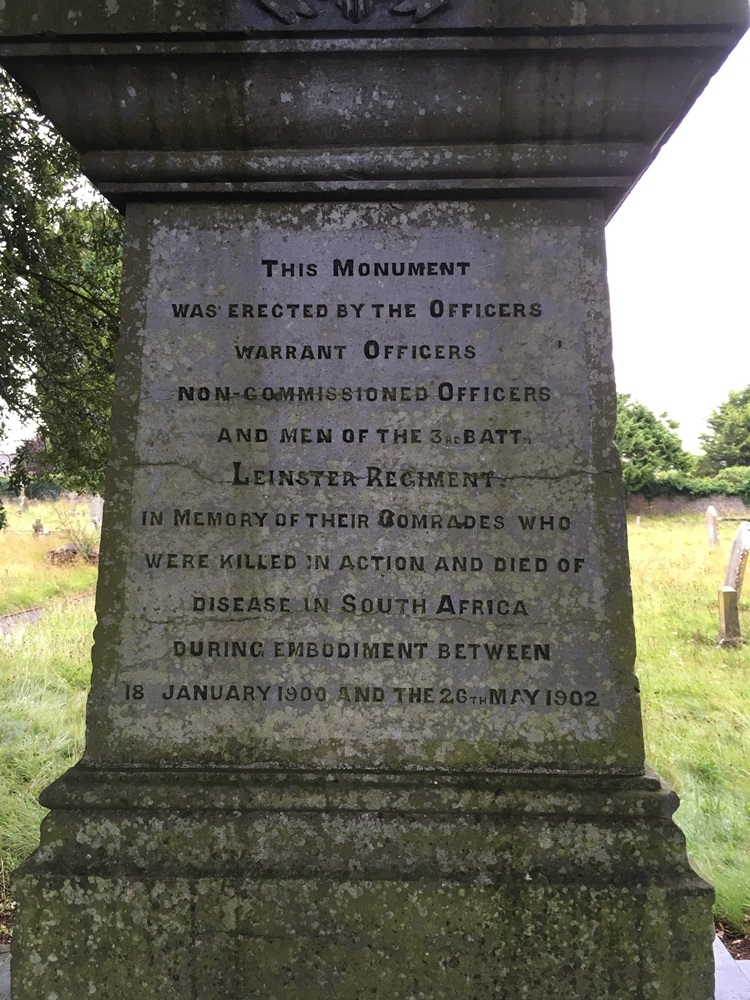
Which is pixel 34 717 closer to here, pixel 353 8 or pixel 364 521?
pixel 364 521

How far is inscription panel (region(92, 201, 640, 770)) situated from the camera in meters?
2.09

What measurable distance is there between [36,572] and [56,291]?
10807mm

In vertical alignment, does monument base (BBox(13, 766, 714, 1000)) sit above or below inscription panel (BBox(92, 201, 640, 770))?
below

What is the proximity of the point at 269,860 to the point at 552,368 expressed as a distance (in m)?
1.64

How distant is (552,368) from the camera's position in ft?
7.15

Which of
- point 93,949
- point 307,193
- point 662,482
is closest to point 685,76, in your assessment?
point 307,193

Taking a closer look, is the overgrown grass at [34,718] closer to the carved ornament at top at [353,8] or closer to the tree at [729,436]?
the carved ornament at top at [353,8]

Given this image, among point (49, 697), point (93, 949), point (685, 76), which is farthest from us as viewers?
point (49, 697)

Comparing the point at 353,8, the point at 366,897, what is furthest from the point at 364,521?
the point at 353,8

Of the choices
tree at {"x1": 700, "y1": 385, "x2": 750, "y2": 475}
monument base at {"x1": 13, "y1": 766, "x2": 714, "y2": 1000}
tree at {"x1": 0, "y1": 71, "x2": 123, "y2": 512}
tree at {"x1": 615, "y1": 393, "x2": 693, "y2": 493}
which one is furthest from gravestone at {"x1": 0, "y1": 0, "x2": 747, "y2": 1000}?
tree at {"x1": 700, "y1": 385, "x2": 750, "y2": 475}

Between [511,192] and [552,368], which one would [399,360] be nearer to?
[552,368]

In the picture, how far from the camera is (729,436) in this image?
55219mm

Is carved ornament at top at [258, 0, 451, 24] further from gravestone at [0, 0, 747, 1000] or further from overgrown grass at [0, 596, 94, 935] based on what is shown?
overgrown grass at [0, 596, 94, 935]

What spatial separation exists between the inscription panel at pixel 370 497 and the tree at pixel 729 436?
57.8 metres
